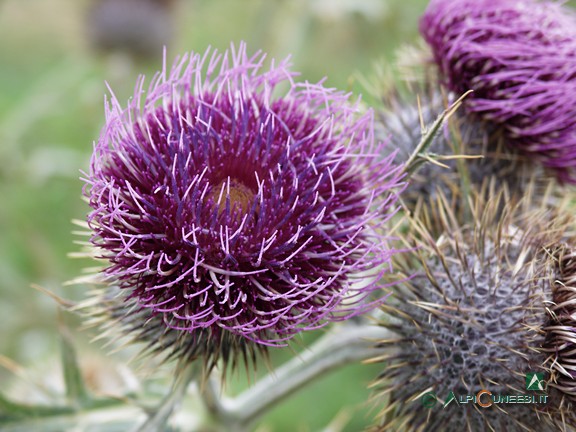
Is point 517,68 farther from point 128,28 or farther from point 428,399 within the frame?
point 128,28

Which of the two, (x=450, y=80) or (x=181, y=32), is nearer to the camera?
(x=450, y=80)

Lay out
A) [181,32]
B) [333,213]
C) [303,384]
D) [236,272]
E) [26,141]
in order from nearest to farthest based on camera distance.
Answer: [236,272] < [333,213] < [303,384] < [26,141] < [181,32]

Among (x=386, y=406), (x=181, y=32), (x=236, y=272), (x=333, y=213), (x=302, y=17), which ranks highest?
Result: (x=181, y=32)

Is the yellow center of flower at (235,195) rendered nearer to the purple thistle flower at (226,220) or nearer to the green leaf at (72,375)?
the purple thistle flower at (226,220)

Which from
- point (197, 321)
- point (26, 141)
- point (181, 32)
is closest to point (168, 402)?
point (197, 321)

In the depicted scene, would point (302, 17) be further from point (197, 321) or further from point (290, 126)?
point (197, 321)

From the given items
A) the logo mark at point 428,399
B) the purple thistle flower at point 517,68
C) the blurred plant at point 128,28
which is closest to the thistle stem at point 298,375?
the logo mark at point 428,399

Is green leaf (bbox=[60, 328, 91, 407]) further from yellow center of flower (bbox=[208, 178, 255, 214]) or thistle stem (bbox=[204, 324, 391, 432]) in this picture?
yellow center of flower (bbox=[208, 178, 255, 214])
